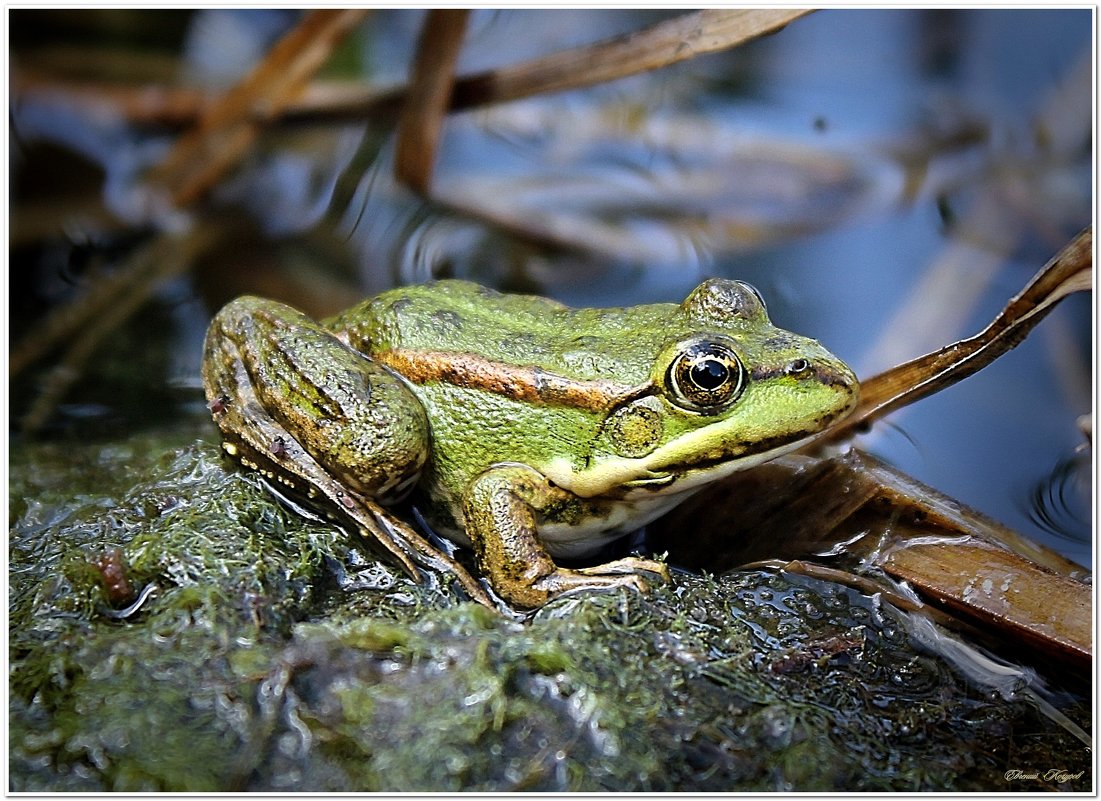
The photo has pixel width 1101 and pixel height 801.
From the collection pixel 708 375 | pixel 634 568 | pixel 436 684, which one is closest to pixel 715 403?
pixel 708 375

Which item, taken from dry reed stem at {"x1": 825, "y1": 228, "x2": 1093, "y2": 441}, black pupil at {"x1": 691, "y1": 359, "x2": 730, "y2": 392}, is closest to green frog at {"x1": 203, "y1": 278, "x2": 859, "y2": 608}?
black pupil at {"x1": 691, "y1": 359, "x2": 730, "y2": 392}

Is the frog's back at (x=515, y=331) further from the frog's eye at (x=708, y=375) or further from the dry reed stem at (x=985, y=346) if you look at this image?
the dry reed stem at (x=985, y=346)

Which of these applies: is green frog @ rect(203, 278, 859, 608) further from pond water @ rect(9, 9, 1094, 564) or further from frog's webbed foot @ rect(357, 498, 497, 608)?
pond water @ rect(9, 9, 1094, 564)

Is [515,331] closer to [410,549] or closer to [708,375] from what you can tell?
[708,375]

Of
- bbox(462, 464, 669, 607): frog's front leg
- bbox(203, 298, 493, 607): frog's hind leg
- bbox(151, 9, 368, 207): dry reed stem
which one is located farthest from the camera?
bbox(151, 9, 368, 207): dry reed stem

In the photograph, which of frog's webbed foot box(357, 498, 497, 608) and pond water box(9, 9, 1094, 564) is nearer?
frog's webbed foot box(357, 498, 497, 608)

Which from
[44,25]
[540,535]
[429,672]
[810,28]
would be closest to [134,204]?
[44,25]


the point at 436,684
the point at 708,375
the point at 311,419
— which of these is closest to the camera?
the point at 436,684
